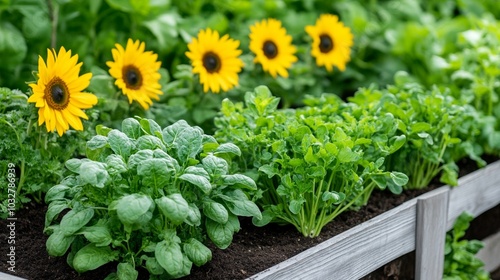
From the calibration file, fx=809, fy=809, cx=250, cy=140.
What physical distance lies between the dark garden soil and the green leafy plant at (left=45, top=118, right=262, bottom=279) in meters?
0.08

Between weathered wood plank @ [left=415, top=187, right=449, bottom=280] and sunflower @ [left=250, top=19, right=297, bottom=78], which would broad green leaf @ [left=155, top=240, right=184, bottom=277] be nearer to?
weathered wood plank @ [left=415, top=187, right=449, bottom=280]

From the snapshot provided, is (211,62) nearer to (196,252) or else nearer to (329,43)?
(329,43)

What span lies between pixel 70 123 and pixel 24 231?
353mm

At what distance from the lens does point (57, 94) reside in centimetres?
235

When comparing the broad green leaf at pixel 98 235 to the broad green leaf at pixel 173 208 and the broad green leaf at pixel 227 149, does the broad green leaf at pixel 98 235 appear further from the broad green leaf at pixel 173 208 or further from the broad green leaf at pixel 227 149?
the broad green leaf at pixel 227 149

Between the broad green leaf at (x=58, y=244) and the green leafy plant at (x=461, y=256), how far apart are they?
5.20 ft

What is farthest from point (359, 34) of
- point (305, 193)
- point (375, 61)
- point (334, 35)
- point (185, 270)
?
point (185, 270)

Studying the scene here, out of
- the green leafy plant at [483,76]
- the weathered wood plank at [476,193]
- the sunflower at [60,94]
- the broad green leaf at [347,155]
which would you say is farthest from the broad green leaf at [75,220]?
the green leafy plant at [483,76]

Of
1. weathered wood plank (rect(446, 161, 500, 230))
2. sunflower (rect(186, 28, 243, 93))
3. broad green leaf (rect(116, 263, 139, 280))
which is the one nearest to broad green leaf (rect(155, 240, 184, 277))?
broad green leaf (rect(116, 263, 139, 280))

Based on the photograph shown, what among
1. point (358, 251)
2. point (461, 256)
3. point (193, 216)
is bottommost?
point (461, 256)

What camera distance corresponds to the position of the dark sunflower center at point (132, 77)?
9.20ft

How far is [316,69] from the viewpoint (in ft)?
13.0

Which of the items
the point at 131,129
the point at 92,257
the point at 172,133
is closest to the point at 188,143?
the point at 172,133

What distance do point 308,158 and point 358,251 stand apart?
36cm
